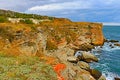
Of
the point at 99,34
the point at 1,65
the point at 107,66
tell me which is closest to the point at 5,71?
the point at 1,65

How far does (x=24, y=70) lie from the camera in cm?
2355

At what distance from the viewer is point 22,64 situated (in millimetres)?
26078

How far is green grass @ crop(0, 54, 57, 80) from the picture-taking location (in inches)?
884

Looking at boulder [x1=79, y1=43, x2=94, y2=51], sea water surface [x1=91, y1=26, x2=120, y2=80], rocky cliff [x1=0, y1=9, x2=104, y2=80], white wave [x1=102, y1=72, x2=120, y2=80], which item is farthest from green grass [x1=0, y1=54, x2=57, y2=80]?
boulder [x1=79, y1=43, x2=94, y2=51]

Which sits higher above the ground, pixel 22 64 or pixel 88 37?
pixel 22 64

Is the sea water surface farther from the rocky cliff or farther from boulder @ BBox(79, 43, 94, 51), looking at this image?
the rocky cliff

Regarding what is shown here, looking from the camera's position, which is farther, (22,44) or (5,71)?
(22,44)

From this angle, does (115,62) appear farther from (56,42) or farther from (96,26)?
(96,26)

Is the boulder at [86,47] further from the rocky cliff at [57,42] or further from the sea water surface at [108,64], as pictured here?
the sea water surface at [108,64]

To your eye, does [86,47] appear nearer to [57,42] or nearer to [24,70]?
[57,42]

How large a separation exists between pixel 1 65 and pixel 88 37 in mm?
70896

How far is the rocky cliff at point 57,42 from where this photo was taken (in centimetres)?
3569

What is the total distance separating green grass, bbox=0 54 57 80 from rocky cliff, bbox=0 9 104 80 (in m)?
2.51

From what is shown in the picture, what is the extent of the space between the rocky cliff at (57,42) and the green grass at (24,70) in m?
2.51
